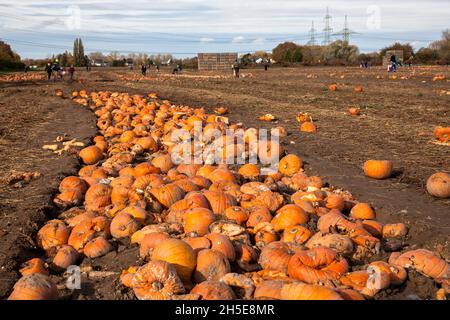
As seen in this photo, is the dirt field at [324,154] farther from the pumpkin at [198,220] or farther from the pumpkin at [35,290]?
the pumpkin at [198,220]

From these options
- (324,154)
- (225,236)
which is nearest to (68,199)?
(225,236)

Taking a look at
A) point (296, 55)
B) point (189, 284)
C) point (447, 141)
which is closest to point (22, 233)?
point (189, 284)

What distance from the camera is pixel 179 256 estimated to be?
13.1 feet

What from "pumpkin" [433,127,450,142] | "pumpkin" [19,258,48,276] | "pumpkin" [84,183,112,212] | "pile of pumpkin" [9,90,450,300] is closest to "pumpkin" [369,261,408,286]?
"pile of pumpkin" [9,90,450,300]

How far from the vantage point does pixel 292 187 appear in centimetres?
673

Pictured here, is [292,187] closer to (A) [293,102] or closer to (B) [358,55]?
(A) [293,102]

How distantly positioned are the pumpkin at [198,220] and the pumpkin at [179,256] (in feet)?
2.28

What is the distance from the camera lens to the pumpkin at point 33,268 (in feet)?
14.2

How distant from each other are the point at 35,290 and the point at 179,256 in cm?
118

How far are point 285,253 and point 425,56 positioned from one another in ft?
265

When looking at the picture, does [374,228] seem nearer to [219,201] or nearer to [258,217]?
[258,217]

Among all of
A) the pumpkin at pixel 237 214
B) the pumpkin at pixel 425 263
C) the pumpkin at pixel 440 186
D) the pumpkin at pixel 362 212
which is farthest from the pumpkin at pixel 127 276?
the pumpkin at pixel 440 186
